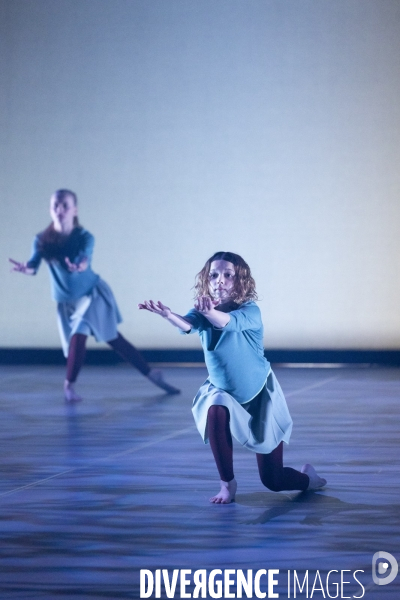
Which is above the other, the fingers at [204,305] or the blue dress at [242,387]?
the fingers at [204,305]

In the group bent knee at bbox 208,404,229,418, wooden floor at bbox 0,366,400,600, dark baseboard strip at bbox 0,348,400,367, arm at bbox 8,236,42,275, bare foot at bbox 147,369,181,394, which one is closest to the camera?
wooden floor at bbox 0,366,400,600

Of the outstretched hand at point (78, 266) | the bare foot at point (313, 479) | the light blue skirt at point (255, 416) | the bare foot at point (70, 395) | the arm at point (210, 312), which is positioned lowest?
the bare foot at point (70, 395)

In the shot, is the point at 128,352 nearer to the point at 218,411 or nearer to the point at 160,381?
the point at 160,381

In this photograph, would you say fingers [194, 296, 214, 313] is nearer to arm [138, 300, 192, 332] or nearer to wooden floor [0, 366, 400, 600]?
arm [138, 300, 192, 332]

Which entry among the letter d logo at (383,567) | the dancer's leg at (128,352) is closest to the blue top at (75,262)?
the dancer's leg at (128,352)

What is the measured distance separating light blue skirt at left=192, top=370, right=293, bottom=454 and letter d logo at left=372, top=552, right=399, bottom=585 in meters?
0.74

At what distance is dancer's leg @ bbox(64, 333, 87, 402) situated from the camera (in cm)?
650

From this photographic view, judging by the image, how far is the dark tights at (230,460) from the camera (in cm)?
348

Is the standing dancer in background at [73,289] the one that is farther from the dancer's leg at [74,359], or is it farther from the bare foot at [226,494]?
the bare foot at [226,494]

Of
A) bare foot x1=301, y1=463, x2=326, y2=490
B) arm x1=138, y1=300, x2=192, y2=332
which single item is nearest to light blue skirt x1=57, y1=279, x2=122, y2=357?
bare foot x1=301, y1=463, x2=326, y2=490

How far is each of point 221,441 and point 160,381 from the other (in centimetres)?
340

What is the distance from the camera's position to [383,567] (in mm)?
2748

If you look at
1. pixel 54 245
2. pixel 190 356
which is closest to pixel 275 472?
pixel 54 245

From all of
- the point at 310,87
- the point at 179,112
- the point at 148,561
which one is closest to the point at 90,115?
the point at 179,112
